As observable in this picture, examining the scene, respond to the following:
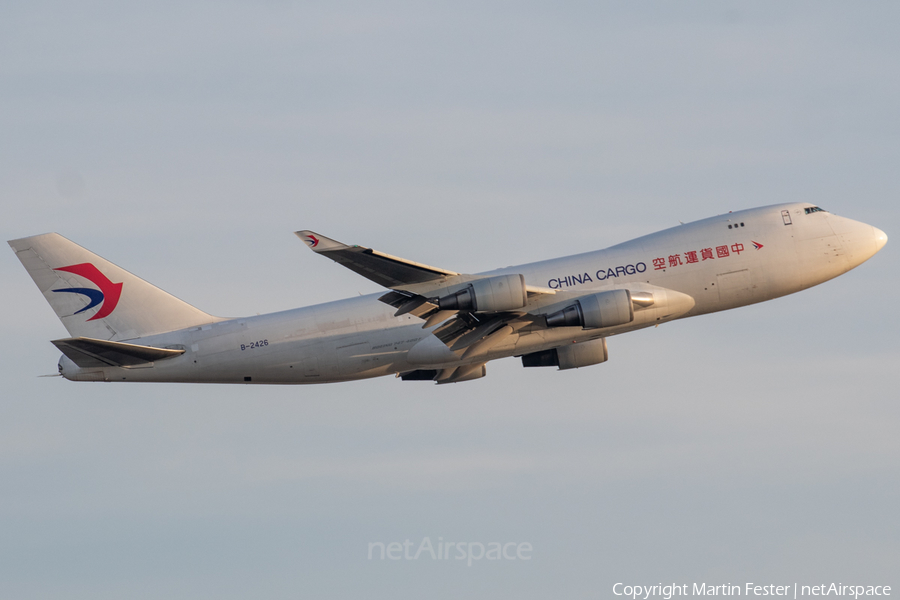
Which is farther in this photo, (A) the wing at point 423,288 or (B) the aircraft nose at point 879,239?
(B) the aircraft nose at point 879,239

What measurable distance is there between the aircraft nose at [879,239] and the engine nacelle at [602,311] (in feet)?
46.2

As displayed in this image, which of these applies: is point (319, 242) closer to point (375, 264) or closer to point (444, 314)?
point (375, 264)

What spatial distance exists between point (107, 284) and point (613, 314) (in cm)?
2365

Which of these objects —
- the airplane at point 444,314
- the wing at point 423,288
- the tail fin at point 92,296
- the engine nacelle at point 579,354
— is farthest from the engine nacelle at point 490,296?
the tail fin at point 92,296

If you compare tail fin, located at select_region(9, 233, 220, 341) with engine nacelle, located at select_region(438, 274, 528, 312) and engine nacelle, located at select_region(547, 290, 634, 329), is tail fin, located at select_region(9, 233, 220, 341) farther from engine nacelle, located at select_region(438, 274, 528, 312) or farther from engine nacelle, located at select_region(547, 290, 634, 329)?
engine nacelle, located at select_region(547, 290, 634, 329)

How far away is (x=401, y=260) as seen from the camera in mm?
37188

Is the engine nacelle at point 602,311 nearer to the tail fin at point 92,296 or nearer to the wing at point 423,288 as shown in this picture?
the wing at point 423,288

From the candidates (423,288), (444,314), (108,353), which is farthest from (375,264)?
(108,353)

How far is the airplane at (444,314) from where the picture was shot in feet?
139

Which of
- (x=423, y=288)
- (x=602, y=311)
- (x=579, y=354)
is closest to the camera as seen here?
(x=423, y=288)

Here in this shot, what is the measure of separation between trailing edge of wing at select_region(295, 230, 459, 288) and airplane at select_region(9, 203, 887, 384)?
2.21 metres

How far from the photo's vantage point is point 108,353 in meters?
42.4

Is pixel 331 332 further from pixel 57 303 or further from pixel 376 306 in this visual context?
pixel 57 303

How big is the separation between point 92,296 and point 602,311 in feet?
77.8
